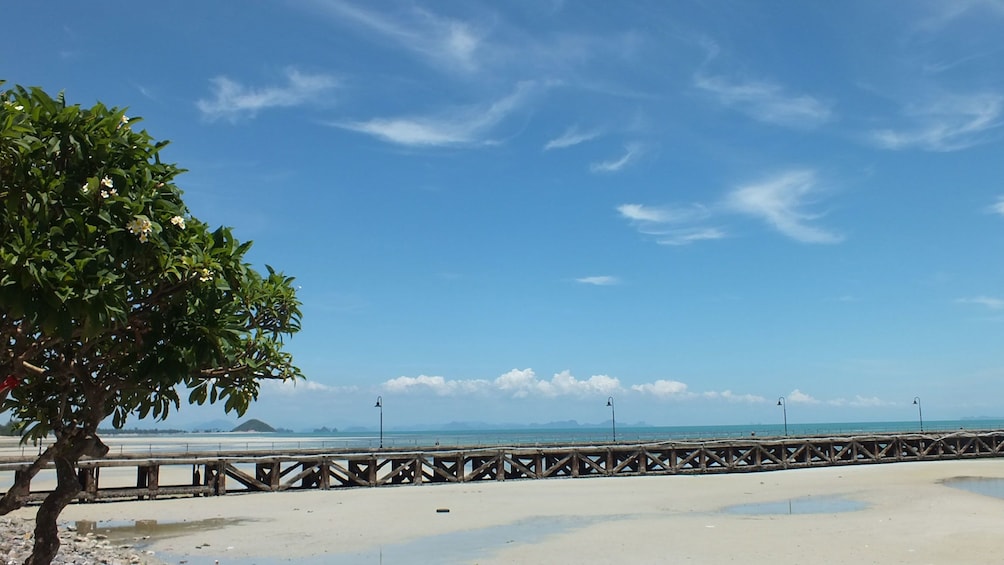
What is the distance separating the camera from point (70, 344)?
23.8ft

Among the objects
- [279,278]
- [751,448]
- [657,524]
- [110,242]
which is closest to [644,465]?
[751,448]

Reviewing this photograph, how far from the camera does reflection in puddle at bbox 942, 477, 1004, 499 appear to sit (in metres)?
27.7

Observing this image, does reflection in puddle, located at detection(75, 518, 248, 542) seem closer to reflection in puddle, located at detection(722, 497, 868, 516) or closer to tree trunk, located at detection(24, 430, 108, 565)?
tree trunk, located at detection(24, 430, 108, 565)

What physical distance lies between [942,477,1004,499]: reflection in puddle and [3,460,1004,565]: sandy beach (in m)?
0.51

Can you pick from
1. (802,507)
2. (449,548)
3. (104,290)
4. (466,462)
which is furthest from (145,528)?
(466,462)

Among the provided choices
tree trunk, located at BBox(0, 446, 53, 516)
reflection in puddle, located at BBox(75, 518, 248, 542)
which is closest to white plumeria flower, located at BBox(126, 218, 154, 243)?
tree trunk, located at BBox(0, 446, 53, 516)

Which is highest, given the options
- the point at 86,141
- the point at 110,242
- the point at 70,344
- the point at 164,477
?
the point at 86,141

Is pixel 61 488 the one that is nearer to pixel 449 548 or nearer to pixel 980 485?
pixel 449 548

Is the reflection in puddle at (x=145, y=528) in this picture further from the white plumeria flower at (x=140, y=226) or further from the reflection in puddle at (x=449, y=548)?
the white plumeria flower at (x=140, y=226)

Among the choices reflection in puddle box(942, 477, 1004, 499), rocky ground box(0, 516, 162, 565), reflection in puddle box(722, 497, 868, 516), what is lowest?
reflection in puddle box(942, 477, 1004, 499)

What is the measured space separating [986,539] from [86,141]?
1822cm

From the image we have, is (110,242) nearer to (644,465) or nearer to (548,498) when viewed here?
(548,498)

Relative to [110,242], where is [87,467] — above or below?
below

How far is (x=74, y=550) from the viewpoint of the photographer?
573 inches
